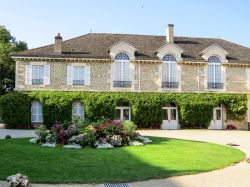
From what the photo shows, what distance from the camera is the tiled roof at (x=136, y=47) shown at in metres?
30.9

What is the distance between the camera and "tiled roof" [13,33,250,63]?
101ft

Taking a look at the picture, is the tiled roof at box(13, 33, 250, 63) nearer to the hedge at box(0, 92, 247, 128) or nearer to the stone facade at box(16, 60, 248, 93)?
the stone facade at box(16, 60, 248, 93)

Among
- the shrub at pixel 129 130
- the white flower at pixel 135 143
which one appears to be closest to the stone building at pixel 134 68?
the shrub at pixel 129 130

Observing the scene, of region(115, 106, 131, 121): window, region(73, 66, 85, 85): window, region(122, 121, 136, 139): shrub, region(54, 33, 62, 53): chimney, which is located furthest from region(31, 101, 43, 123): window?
region(122, 121, 136, 139): shrub

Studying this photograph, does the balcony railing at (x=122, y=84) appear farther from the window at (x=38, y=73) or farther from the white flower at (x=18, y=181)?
the white flower at (x=18, y=181)

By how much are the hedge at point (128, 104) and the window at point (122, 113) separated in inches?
17.1

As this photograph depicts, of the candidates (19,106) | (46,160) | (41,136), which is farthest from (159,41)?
(46,160)

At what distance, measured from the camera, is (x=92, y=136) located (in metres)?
16.2

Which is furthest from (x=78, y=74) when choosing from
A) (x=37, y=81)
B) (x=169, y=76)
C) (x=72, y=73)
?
(x=169, y=76)

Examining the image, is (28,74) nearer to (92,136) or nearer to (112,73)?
(112,73)

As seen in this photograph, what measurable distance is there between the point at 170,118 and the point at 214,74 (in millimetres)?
5638

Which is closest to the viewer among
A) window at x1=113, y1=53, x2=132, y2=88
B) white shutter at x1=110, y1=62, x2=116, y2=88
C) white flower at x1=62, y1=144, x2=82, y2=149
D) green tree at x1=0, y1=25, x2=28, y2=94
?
white flower at x1=62, y1=144, x2=82, y2=149

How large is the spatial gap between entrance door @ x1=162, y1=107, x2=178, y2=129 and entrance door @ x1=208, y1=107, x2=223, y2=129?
10.4 feet

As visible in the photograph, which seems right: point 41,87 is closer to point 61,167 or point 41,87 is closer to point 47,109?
point 47,109
